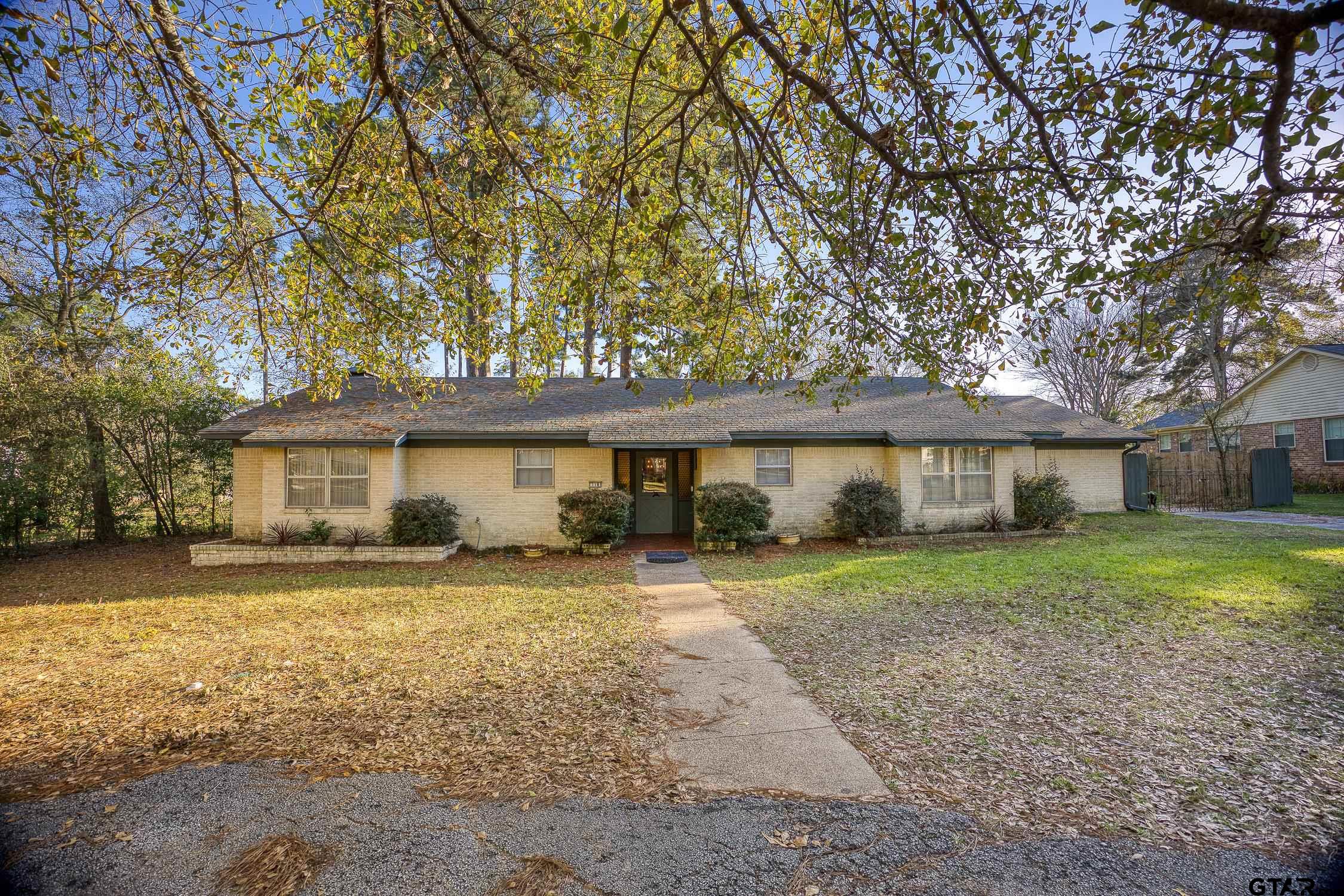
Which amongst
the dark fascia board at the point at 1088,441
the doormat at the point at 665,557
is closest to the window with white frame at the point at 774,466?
the doormat at the point at 665,557

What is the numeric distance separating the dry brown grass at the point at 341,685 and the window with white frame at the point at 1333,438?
88.8ft

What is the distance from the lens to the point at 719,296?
5.38 meters

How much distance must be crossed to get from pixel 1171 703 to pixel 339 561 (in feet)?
41.0

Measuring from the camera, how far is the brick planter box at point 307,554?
11.2 metres

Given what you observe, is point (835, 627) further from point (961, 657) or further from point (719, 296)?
point (719, 296)

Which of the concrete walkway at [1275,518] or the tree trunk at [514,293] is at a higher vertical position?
the tree trunk at [514,293]

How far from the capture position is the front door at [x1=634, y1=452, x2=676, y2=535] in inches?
571

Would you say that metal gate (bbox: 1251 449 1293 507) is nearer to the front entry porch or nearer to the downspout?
the downspout

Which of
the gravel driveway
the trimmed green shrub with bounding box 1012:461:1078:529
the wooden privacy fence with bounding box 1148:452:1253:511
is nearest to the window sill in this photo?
the gravel driveway

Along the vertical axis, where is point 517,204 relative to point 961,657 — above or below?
above

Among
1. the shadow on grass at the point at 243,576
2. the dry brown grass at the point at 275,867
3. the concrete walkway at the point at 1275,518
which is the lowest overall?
the dry brown grass at the point at 275,867

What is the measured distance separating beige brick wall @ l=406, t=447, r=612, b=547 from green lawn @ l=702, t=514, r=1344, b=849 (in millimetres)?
4956

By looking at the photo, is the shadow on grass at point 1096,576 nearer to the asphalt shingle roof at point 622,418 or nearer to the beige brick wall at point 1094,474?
Answer: the asphalt shingle roof at point 622,418

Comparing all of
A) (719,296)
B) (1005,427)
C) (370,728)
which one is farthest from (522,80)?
(1005,427)
